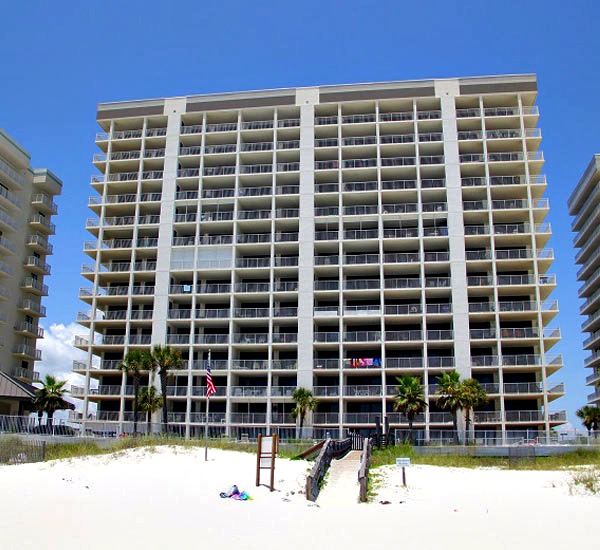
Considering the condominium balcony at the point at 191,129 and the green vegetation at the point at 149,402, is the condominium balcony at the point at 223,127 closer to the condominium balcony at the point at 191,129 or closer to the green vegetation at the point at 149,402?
the condominium balcony at the point at 191,129

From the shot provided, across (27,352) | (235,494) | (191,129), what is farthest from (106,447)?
(191,129)

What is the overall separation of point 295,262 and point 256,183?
10.6m

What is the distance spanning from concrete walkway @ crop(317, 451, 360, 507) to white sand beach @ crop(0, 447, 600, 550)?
546 mm

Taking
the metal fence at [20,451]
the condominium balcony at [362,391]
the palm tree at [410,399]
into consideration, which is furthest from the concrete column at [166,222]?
the metal fence at [20,451]

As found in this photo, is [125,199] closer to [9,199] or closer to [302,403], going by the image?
[9,199]

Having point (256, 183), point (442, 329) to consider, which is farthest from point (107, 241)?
point (442, 329)

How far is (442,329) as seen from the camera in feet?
221

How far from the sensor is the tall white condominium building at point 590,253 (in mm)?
74750

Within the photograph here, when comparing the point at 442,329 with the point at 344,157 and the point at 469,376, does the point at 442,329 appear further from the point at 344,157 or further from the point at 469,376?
the point at 344,157

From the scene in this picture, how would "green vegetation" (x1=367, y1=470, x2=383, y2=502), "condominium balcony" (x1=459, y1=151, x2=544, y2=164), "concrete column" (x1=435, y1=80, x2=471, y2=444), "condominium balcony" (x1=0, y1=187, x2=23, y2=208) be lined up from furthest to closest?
1. "condominium balcony" (x1=0, y1=187, x2=23, y2=208)
2. "condominium balcony" (x1=459, y1=151, x2=544, y2=164)
3. "concrete column" (x1=435, y1=80, x2=471, y2=444)
4. "green vegetation" (x1=367, y1=470, x2=383, y2=502)

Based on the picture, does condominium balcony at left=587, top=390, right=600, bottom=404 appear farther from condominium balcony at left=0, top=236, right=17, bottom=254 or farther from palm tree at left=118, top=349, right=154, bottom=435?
condominium balcony at left=0, top=236, right=17, bottom=254

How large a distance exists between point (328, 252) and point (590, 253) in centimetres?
3277

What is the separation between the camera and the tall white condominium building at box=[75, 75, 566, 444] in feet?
214

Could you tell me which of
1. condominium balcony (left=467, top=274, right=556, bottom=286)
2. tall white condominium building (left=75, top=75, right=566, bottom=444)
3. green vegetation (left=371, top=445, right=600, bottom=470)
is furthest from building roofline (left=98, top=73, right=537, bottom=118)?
green vegetation (left=371, top=445, right=600, bottom=470)
